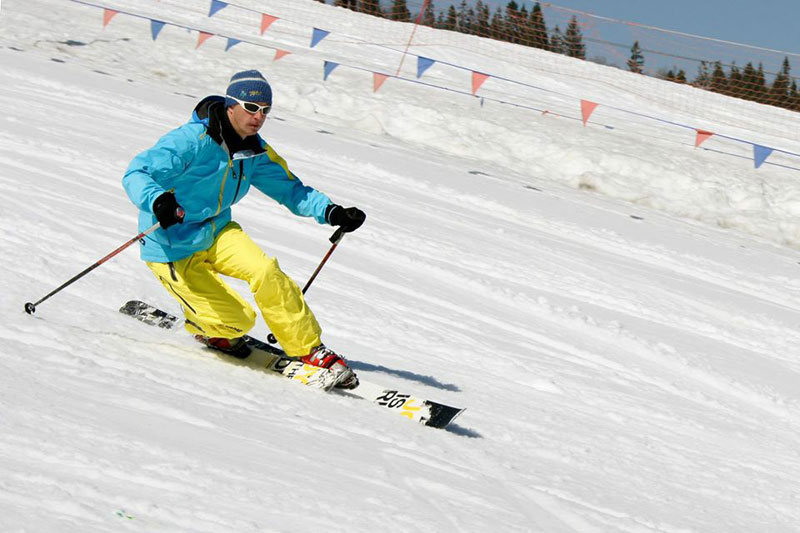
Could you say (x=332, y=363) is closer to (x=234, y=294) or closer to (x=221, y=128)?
(x=234, y=294)

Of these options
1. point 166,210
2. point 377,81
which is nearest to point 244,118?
point 166,210

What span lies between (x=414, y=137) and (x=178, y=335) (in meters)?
10.4

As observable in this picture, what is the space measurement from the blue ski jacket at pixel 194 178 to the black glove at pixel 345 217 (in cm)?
44

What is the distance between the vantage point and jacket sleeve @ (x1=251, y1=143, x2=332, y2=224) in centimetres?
500

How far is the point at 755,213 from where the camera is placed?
13.7 meters

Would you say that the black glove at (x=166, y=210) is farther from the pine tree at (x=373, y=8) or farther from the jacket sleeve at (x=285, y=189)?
the pine tree at (x=373, y=8)

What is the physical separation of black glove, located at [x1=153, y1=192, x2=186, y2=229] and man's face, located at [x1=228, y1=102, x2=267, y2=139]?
2.12 ft

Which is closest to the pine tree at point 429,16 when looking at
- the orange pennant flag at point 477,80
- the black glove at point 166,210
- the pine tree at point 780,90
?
the orange pennant flag at point 477,80

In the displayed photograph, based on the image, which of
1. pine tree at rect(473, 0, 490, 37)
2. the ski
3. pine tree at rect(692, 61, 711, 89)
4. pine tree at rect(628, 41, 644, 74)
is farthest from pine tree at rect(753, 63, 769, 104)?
the ski

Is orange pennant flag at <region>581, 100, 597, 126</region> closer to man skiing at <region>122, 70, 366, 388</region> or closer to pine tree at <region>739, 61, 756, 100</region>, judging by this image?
pine tree at <region>739, 61, 756, 100</region>

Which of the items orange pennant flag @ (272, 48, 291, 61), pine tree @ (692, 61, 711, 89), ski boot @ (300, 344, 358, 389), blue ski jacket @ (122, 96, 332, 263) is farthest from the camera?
pine tree @ (692, 61, 711, 89)

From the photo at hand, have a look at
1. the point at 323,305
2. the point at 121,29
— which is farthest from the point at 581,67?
the point at 323,305

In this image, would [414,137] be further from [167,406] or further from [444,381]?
[167,406]

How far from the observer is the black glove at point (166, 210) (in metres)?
4.09
